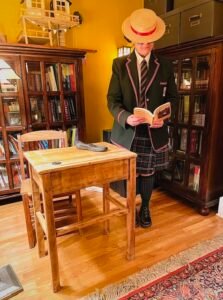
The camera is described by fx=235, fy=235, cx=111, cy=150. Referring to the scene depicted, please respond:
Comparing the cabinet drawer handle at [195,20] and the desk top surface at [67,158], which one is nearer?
the desk top surface at [67,158]

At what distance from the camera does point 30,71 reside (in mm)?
2111

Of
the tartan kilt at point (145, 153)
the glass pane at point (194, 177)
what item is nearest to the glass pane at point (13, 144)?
the tartan kilt at point (145, 153)

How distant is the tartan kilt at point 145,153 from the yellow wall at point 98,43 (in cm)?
113

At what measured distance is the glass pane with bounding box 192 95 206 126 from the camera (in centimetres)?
191

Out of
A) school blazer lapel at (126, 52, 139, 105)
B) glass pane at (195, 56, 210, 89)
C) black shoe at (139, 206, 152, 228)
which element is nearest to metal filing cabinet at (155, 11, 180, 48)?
glass pane at (195, 56, 210, 89)

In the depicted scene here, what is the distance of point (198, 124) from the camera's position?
6.40 ft

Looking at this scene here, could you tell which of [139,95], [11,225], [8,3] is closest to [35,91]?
[8,3]

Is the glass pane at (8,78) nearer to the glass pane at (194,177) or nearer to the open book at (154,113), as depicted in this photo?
the open book at (154,113)

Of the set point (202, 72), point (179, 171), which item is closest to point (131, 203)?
point (179, 171)

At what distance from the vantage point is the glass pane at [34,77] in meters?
2.09

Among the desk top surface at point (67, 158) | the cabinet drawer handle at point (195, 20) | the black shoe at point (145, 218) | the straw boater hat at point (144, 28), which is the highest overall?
the cabinet drawer handle at point (195, 20)

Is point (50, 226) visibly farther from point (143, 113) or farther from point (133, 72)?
point (133, 72)

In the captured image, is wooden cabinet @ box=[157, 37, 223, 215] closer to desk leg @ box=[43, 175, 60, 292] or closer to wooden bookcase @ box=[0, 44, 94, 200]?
wooden bookcase @ box=[0, 44, 94, 200]

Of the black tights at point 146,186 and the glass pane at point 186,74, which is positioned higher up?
the glass pane at point 186,74
